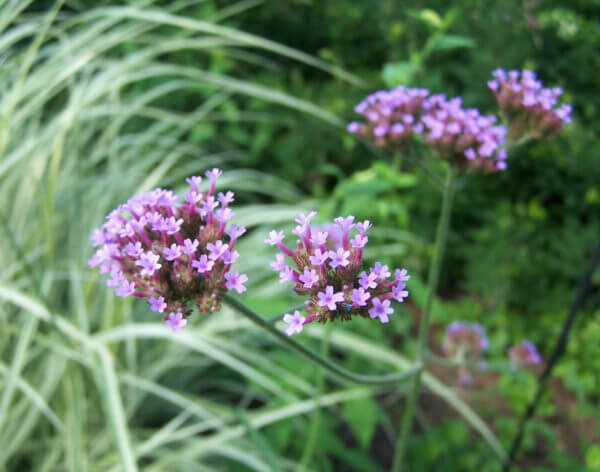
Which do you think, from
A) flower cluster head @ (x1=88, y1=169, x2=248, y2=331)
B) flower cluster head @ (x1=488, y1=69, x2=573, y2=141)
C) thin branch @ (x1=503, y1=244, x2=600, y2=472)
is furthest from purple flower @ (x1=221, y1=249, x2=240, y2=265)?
thin branch @ (x1=503, y1=244, x2=600, y2=472)

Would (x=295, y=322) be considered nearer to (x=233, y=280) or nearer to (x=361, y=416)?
(x=233, y=280)

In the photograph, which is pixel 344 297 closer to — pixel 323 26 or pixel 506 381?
pixel 506 381

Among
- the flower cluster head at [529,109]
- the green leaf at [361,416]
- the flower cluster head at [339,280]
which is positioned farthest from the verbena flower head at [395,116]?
the green leaf at [361,416]

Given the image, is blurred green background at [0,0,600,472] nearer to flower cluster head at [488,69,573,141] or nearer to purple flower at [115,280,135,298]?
flower cluster head at [488,69,573,141]

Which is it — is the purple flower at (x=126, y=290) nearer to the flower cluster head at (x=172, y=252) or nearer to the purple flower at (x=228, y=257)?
the flower cluster head at (x=172, y=252)

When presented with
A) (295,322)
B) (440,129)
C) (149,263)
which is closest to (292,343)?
(295,322)
